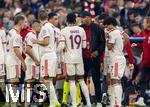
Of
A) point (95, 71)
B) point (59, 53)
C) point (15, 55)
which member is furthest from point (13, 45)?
point (95, 71)

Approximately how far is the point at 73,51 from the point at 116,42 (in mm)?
1109

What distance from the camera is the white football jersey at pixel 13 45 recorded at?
78.7 ft

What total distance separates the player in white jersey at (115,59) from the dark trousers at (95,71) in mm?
554

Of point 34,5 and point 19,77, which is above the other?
point 34,5

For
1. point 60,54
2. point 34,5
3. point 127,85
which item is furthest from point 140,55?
point 34,5

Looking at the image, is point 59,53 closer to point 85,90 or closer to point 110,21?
point 85,90

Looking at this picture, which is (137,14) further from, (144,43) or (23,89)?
(23,89)

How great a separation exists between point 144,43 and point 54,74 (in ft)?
9.84

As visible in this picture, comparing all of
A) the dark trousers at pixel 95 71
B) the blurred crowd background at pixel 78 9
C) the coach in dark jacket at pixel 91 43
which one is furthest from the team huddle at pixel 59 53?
the blurred crowd background at pixel 78 9

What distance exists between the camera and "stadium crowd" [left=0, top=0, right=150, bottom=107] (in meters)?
23.9

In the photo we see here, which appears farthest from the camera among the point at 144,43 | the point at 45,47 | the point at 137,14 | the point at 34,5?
the point at 34,5

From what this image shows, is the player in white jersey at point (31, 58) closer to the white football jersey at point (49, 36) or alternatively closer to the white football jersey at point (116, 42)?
the white football jersey at point (49, 36)

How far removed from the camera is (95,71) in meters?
24.9

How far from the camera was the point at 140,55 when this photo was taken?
26.9 m
